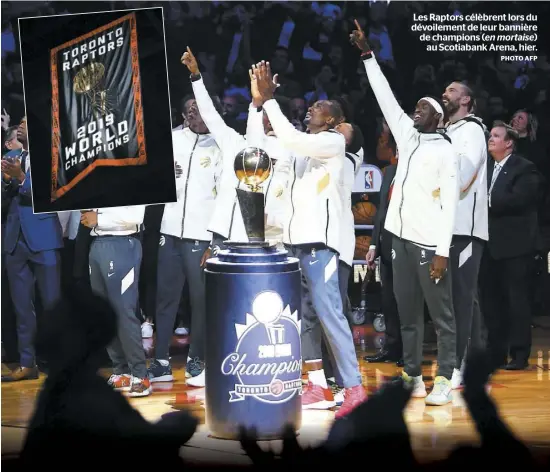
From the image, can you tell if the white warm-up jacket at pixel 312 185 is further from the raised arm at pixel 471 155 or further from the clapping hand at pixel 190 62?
Answer: the raised arm at pixel 471 155

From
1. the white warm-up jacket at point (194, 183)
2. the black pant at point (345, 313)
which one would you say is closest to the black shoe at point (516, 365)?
the black pant at point (345, 313)

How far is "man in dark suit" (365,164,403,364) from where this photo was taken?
449 cm

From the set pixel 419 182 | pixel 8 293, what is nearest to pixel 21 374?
pixel 8 293

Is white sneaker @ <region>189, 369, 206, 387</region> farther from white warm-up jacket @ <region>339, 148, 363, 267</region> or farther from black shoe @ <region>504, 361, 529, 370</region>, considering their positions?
black shoe @ <region>504, 361, 529, 370</region>

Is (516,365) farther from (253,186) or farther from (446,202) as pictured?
(253,186)

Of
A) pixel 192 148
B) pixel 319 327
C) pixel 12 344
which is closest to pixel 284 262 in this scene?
pixel 319 327

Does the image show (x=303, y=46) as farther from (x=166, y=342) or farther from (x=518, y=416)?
(x=518, y=416)

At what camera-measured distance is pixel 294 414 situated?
4.22 metres

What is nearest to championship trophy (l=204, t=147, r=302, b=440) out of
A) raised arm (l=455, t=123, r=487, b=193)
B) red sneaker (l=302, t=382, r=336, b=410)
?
red sneaker (l=302, t=382, r=336, b=410)

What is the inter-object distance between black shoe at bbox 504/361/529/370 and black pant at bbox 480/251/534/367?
0.01 metres

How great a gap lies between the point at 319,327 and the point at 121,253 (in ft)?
3.22

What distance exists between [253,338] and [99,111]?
1314mm

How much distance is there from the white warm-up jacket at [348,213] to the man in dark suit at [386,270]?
0.10m

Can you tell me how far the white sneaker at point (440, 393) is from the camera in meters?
4.46
